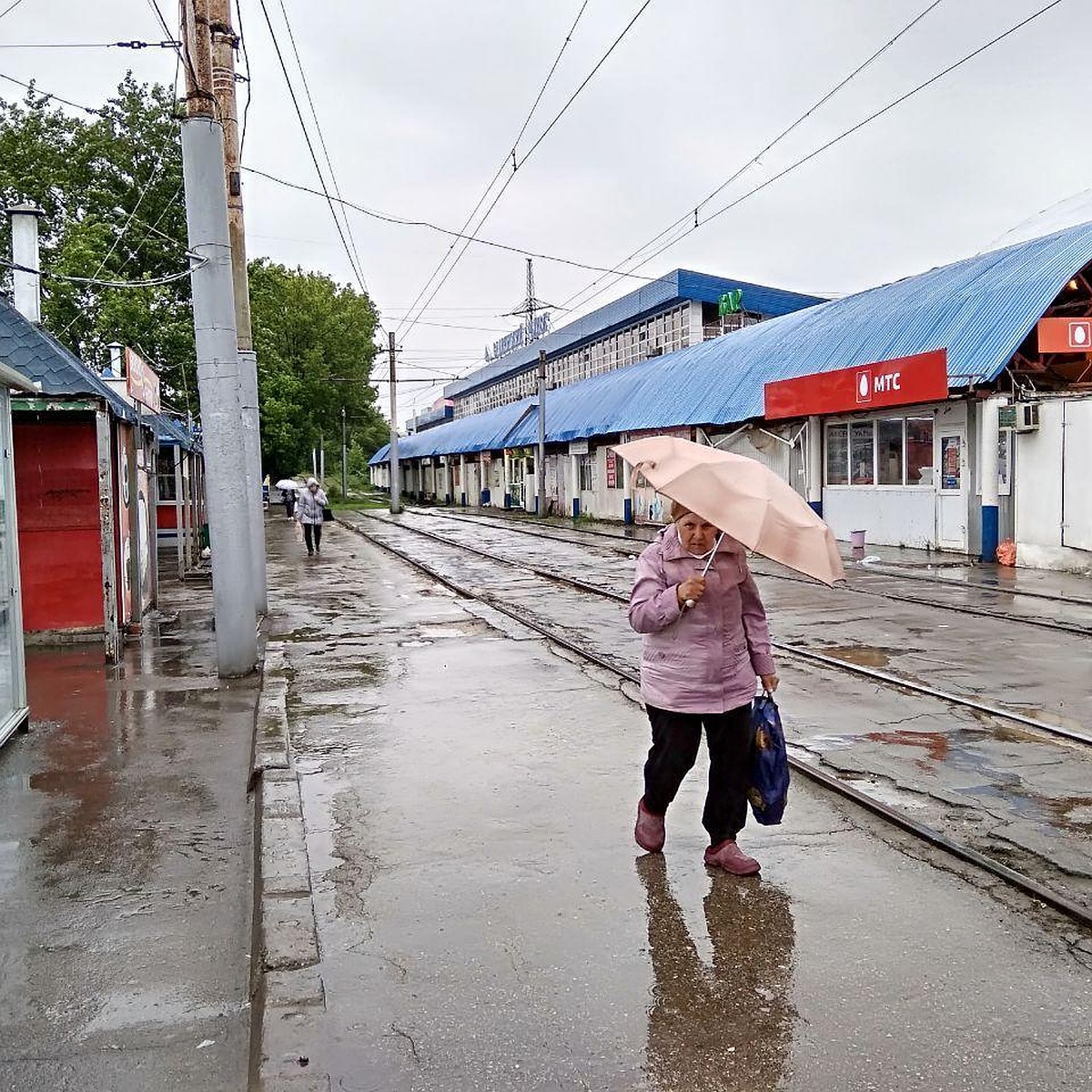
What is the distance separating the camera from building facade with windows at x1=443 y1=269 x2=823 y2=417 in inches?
1655

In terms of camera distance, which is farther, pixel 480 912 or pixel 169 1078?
pixel 480 912

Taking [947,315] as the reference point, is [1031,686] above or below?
below

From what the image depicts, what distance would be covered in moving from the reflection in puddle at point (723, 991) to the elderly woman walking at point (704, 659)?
336mm

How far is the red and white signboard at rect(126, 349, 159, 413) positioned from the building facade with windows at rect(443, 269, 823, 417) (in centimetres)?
2908

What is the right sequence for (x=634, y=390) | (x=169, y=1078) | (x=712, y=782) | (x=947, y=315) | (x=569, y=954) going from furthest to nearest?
(x=634, y=390) < (x=947, y=315) < (x=712, y=782) < (x=569, y=954) < (x=169, y=1078)

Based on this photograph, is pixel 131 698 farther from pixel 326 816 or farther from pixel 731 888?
pixel 731 888

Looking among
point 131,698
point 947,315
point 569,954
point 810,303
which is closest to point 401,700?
point 131,698

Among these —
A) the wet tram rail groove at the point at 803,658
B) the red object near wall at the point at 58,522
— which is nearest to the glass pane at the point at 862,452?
the wet tram rail groove at the point at 803,658

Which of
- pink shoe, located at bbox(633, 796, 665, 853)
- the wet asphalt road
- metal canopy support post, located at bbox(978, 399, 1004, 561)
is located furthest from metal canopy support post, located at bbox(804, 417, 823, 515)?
pink shoe, located at bbox(633, 796, 665, 853)

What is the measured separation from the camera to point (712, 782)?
4703 millimetres

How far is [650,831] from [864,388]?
18.0 metres

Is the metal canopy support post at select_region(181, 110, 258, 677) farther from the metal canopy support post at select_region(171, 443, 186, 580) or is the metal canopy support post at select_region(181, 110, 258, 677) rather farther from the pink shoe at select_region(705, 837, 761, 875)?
the metal canopy support post at select_region(171, 443, 186, 580)

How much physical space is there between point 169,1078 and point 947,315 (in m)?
20.4

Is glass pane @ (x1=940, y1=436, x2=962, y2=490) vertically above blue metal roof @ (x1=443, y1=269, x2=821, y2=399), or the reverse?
blue metal roof @ (x1=443, y1=269, x2=821, y2=399)
